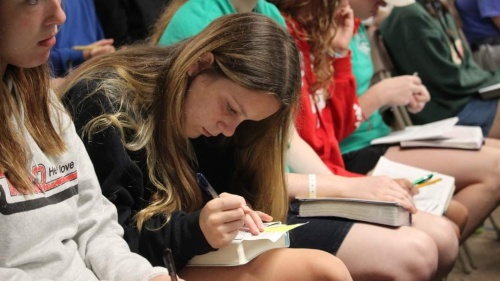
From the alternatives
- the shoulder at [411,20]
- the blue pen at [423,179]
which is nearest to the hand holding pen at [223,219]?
the blue pen at [423,179]

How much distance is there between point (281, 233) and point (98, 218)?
346mm

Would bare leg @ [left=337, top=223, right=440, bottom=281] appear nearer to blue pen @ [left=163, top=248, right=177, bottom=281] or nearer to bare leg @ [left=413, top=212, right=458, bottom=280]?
bare leg @ [left=413, top=212, right=458, bottom=280]

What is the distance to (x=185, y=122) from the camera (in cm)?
157

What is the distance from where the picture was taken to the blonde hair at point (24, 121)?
3.80ft

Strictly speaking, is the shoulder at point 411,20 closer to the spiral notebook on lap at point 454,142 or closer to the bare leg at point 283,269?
the spiral notebook on lap at point 454,142

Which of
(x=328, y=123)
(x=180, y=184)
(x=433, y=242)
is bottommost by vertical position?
(x=433, y=242)

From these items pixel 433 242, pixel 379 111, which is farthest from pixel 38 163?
pixel 379 111

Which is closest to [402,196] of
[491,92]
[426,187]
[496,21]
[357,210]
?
[357,210]

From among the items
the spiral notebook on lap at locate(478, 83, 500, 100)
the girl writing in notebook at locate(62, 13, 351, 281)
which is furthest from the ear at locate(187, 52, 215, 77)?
the spiral notebook on lap at locate(478, 83, 500, 100)

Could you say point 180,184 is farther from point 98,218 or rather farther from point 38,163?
point 38,163

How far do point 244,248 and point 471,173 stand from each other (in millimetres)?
1172

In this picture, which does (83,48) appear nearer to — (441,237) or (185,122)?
(185,122)

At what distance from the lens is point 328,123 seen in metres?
2.29

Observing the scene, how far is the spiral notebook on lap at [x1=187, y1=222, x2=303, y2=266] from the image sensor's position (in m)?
1.42
